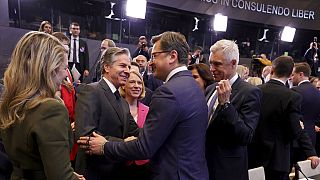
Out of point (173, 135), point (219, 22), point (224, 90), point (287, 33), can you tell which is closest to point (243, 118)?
point (224, 90)

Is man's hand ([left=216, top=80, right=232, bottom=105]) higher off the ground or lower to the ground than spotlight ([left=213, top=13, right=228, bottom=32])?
lower

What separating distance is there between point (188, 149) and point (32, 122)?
73cm

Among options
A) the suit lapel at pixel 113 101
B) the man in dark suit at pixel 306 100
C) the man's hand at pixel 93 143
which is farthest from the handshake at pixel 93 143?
the man in dark suit at pixel 306 100

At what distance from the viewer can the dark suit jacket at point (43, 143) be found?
4.05 feet

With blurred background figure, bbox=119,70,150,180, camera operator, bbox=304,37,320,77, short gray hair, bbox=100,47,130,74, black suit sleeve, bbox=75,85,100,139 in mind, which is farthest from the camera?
camera operator, bbox=304,37,320,77

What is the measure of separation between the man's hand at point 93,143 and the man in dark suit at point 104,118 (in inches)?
2.1

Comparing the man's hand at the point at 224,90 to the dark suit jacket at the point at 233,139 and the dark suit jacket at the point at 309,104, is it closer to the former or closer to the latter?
the dark suit jacket at the point at 233,139

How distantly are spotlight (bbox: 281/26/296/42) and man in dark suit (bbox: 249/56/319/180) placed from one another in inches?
392

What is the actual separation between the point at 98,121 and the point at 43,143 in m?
0.75

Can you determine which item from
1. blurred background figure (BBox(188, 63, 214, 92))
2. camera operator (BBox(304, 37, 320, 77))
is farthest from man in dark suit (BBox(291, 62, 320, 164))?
camera operator (BBox(304, 37, 320, 77))

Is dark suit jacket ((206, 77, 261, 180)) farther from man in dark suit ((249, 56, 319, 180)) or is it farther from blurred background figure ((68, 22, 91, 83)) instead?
blurred background figure ((68, 22, 91, 83))

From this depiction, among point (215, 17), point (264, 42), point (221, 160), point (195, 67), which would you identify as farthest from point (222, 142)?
point (264, 42)

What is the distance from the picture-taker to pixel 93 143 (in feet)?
5.88

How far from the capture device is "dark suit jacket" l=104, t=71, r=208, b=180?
1.61 metres
